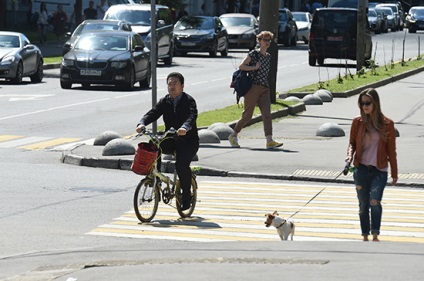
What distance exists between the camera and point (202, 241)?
11367 mm

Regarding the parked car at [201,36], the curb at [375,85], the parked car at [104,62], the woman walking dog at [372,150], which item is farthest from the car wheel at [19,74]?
the woman walking dog at [372,150]

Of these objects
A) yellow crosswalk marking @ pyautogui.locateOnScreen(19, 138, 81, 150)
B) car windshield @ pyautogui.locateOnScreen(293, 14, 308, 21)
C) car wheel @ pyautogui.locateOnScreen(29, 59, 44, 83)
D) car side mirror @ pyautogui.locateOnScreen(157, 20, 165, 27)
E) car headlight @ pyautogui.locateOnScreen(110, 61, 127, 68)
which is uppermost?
car side mirror @ pyautogui.locateOnScreen(157, 20, 165, 27)

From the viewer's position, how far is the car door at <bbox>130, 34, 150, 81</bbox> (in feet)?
111

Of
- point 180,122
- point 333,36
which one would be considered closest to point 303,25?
point 333,36

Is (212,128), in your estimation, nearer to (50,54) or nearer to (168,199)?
(168,199)

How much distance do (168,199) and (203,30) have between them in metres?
38.7

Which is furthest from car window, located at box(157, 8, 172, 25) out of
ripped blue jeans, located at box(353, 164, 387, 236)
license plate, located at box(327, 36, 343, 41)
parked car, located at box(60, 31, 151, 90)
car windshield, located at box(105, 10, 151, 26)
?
ripped blue jeans, located at box(353, 164, 387, 236)

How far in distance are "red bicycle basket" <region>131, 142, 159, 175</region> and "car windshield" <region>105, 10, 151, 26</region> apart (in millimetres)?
34010

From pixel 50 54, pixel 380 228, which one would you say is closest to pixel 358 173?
pixel 380 228

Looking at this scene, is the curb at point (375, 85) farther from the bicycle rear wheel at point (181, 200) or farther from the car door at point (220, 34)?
the bicycle rear wheel at point (181, 200)

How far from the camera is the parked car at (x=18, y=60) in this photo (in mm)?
34375

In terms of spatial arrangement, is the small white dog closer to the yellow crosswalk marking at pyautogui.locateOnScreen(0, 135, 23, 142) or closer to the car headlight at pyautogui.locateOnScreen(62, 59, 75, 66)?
the yellow crosswalk marking at pyautogui.locateOnScreen(0, 135, 23, 142)

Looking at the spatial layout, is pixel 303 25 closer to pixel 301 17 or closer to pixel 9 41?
pixel 301 17

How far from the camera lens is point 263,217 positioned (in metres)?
13.0
